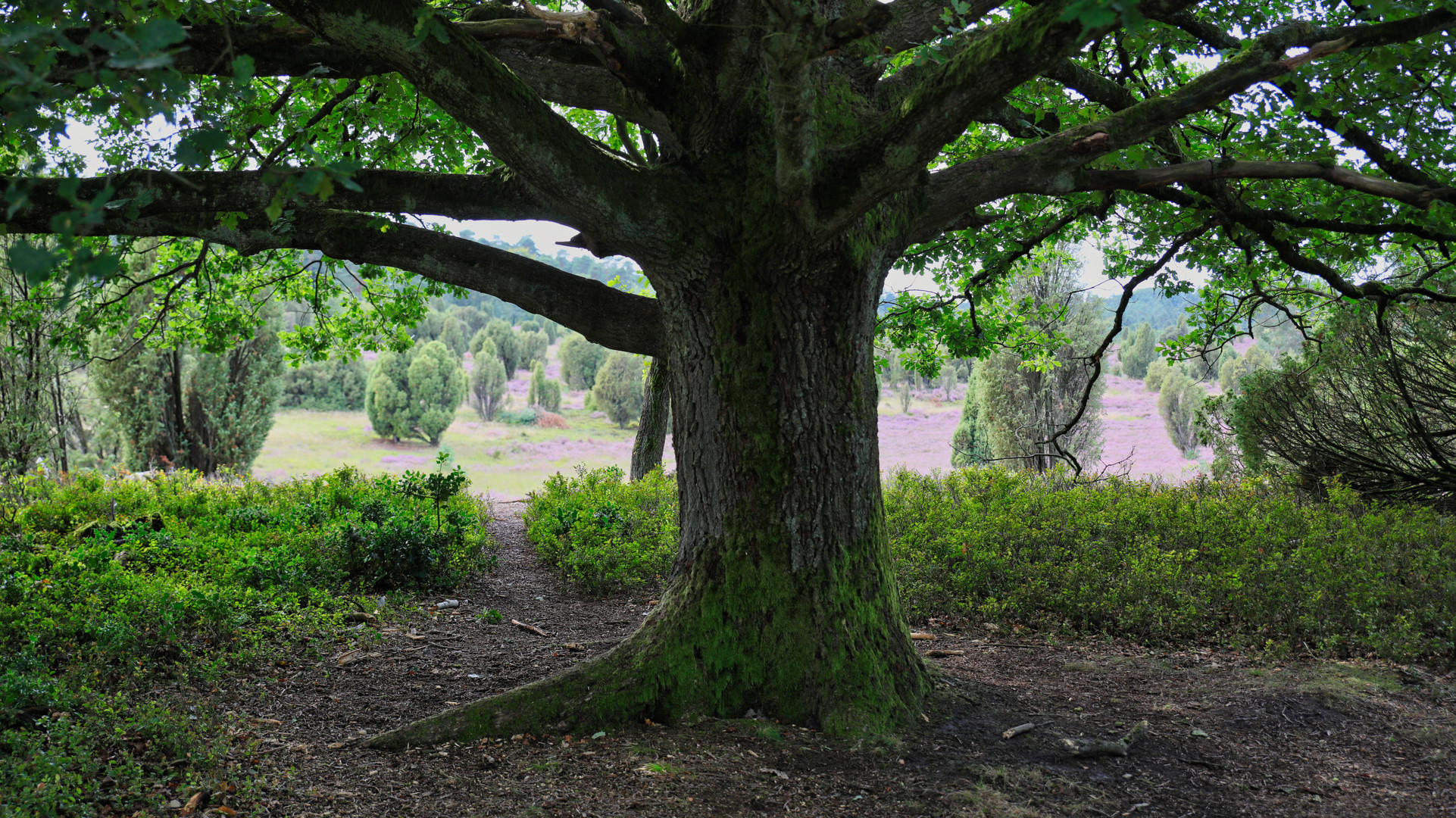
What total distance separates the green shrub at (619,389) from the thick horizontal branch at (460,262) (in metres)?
31.5

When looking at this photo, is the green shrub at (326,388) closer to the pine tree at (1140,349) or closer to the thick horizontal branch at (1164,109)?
the thick horizontal branch at (1164,109)

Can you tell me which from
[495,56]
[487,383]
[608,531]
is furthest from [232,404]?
[487,383]

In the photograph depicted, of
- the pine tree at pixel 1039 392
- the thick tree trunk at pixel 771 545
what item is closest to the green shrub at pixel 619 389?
the pine tree at pixel 1039 392

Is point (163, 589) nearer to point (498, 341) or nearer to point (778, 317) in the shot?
point (778, 317)

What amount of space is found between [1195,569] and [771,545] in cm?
462

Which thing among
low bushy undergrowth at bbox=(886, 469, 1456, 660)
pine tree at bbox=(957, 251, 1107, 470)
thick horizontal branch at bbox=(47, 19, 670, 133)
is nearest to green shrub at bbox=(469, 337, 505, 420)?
pine tree at bbox=(957, 251, 1107, 470)

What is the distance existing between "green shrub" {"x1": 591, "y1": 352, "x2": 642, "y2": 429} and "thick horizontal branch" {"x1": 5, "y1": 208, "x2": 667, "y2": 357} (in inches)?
1240

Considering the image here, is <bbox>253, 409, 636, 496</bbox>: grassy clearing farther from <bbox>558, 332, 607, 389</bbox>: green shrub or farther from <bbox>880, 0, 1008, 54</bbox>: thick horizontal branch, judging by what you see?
<bbox>880, 0, 1008, 54</bbox>: thick horizontal branch

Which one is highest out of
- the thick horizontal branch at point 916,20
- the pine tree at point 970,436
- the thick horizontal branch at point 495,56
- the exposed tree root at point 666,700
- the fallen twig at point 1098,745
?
the thick horizontal branch at point 916,20

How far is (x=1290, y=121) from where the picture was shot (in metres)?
5.59

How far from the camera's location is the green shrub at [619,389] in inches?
1431

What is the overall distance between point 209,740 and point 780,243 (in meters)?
3.40

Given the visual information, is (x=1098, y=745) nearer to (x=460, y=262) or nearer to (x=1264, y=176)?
(x=1264, y=176)

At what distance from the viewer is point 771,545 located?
3.89 m
